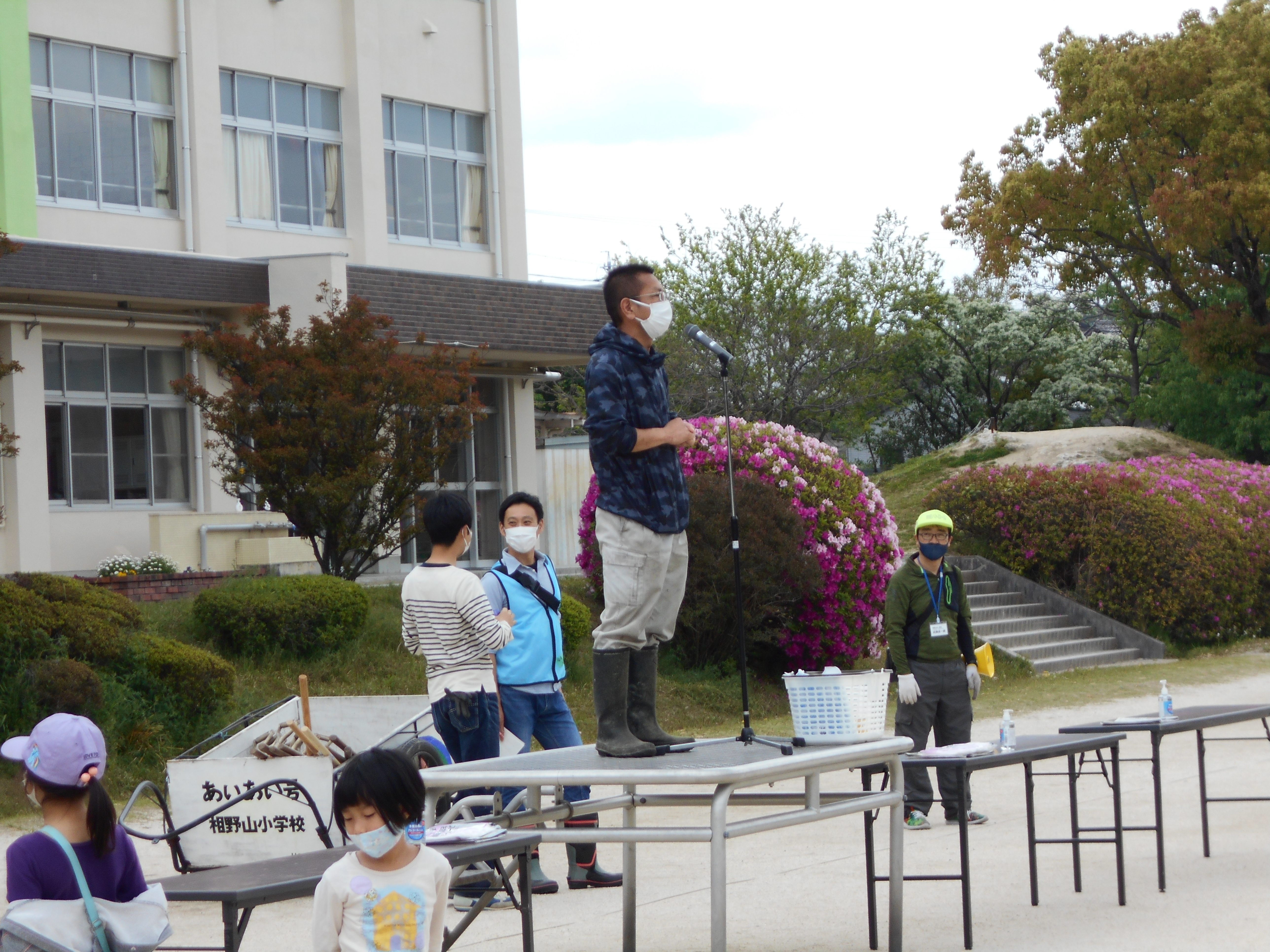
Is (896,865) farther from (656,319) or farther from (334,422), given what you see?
(334,422)

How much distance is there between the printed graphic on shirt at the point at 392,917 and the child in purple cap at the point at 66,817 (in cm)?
71

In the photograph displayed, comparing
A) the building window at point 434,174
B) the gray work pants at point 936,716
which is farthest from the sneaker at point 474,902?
the building window at point 434,174

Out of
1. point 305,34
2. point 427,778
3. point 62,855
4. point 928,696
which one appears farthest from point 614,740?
point 305,34

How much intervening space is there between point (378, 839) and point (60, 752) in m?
0.92

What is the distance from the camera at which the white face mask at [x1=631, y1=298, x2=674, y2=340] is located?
18.7 ft

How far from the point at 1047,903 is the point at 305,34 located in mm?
19814

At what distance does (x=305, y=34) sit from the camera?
23.6m

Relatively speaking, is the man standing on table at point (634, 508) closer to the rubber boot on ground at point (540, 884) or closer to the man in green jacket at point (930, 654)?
the rubber boot on ground at point (540, 884)

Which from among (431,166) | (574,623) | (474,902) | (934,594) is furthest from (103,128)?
(474,902)

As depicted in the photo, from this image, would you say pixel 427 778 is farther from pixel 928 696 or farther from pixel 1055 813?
pixel 1055 813

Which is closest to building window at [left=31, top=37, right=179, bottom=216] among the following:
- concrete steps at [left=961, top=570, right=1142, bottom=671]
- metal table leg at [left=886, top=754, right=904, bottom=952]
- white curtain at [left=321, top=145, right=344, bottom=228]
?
white curtain at [left=321, top=145, right=344, bottom=228]

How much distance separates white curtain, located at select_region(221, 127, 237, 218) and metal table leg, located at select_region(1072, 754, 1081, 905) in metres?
17.7

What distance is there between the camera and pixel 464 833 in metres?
5.15

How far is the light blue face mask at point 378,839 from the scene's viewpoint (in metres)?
4.01
